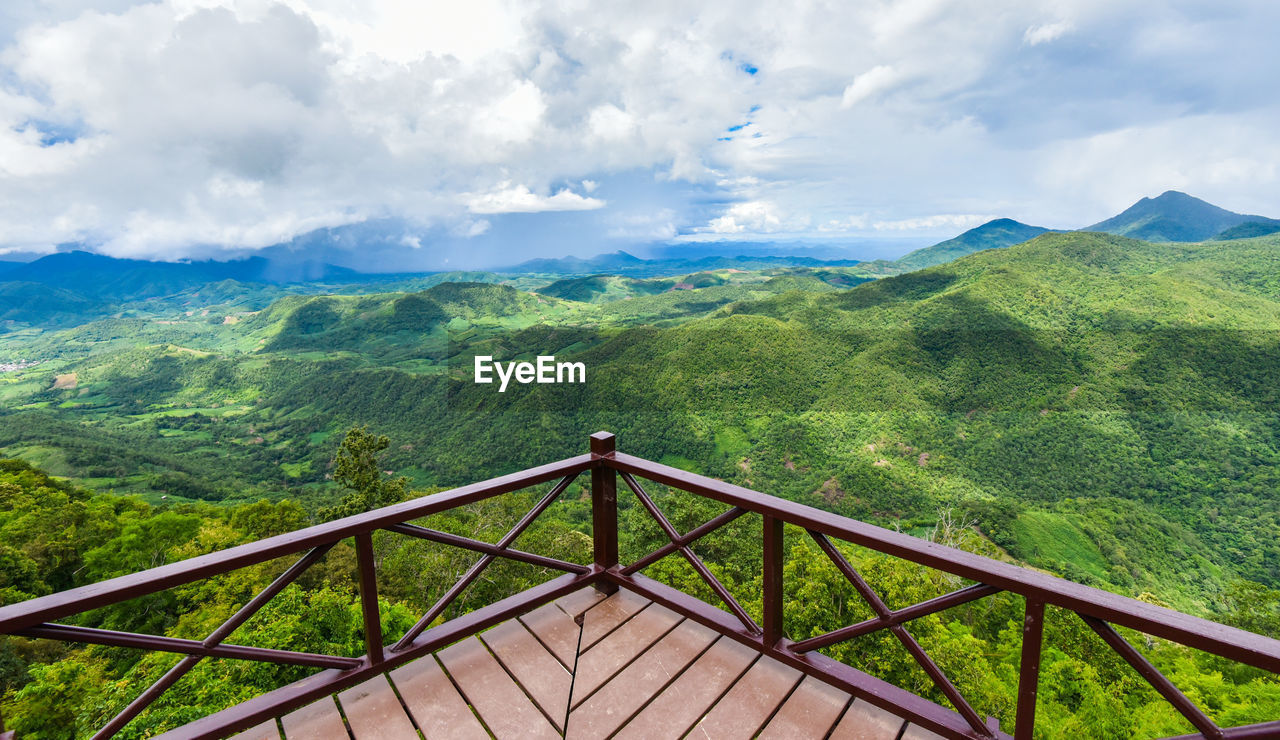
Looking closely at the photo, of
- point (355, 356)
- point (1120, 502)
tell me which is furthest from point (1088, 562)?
point (355, 356)

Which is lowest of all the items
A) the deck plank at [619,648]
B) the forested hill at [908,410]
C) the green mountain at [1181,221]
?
the forested hill at [908,410]

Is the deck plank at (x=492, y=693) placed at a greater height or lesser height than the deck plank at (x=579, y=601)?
greater

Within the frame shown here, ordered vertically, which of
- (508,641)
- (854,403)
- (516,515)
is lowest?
(854,403)

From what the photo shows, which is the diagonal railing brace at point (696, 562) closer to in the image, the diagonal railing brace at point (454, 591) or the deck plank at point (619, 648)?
the deck plank at point (619, 648)

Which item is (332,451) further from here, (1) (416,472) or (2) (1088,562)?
(2) (1088,562)

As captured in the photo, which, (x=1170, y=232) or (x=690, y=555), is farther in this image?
(x=1170, y=232)

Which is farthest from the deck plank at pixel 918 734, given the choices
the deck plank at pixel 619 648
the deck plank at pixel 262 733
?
the deck plank at pixel 262 733

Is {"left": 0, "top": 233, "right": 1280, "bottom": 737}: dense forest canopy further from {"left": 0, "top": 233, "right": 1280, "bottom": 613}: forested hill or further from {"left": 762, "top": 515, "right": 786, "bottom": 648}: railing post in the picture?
{"left": 762, "top": 515, "right": 786, "bottom": 648}: railing post
